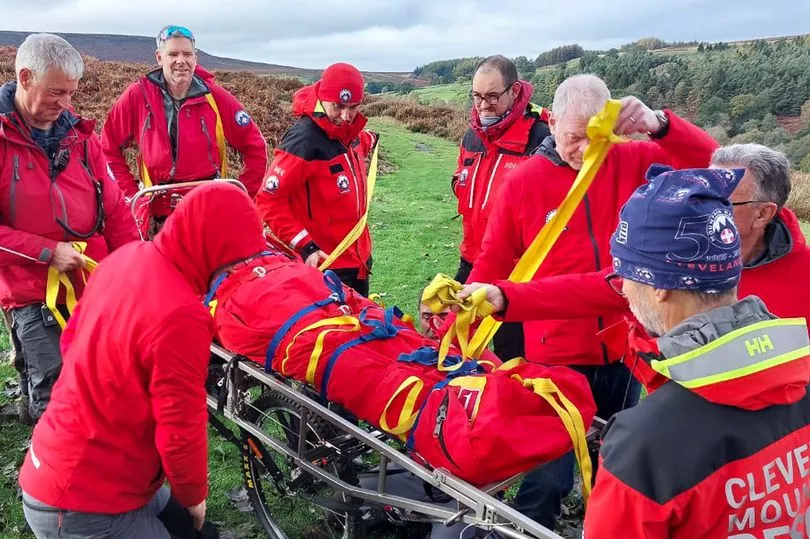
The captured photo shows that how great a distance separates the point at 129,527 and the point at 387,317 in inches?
62.7

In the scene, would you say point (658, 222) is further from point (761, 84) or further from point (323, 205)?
point (761, 84)

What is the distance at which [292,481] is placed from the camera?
3.93m

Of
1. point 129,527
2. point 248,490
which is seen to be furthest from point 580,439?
point 248,490

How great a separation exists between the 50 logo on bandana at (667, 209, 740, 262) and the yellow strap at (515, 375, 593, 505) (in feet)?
4.52

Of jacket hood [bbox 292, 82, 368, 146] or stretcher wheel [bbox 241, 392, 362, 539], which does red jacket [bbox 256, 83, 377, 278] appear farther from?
stretcher wheel [bbox 241, 392, 362, 539]

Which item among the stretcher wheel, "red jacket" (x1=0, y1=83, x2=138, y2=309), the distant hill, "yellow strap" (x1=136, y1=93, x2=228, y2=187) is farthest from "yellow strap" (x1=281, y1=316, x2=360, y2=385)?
the distant hill

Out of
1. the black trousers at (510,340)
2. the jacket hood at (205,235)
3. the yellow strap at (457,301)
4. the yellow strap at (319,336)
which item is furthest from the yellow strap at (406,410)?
the black trousers at (510,340)

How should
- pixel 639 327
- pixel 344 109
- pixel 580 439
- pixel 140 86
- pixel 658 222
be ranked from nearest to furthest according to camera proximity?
1. pixel 658 222
2. pixel 639 327
3. pixel 580 439
4. pixel 344 109
5. pixel 140 86

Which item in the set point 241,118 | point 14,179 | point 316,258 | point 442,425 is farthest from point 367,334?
point 241,118

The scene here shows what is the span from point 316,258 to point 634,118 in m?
2.50

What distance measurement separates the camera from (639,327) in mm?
1978

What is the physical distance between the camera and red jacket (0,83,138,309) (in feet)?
12.7

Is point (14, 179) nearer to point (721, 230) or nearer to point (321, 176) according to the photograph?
point (321, 176)

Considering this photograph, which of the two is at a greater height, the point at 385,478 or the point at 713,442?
the point at 713,442
